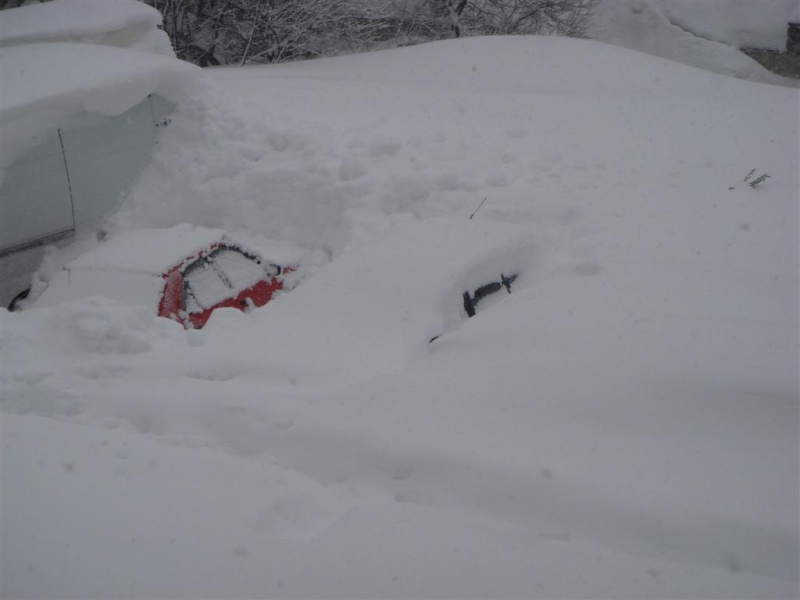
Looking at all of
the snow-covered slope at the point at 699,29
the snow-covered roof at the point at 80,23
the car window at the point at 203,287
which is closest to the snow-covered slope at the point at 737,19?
the snow-covered slope at the point at 699,29

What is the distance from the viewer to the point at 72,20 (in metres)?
8.64

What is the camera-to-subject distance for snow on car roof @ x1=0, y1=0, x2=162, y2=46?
8.25 meters

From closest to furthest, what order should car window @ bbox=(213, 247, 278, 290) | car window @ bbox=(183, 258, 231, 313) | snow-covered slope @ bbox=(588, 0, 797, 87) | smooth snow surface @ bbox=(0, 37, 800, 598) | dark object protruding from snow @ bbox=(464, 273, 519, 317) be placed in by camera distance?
smooth snow surface @ bbox=(0, 37, 800, 598) → dark object protruding from snow @ bbox=(464, 273, 519, 317) → car window @ bbox=(183, 258, 231, 313) → car window @ bbox=(213, 247, 278, 290) → snow-covered slope @ bbox=(588, 0, 797, 87)

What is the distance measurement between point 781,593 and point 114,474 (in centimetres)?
303

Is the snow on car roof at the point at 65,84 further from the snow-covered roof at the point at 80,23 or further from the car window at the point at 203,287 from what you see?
the car window at the point at 203,287

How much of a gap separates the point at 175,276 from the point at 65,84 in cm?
268

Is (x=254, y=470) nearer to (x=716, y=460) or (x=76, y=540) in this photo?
(x=76, y=540)

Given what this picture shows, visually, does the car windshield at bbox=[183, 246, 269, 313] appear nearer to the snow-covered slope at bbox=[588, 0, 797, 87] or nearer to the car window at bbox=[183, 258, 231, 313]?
the car window at bbox=[183, 258, 231, 313]

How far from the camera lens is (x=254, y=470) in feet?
12.5

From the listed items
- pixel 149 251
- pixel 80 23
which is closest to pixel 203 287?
pixel 149 251

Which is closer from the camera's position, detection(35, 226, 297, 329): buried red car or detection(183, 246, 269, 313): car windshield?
detection(35, 226, 297, 329): buried red car

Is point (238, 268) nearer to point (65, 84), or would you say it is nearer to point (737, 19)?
point (65, 84)

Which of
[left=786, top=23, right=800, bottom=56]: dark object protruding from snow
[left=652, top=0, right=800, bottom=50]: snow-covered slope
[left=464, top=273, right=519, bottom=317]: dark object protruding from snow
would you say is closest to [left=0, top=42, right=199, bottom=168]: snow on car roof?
[left=464, top=273, right=519, bottom=317]: dark object protruding from snow

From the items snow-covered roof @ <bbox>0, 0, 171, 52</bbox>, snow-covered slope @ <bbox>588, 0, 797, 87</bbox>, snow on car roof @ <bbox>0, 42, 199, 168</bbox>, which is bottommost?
snow-covered slope @ <bbox>588, 0, 797, 87</bbox>
